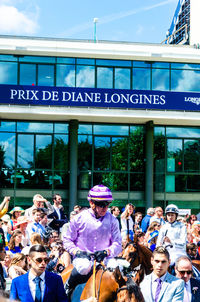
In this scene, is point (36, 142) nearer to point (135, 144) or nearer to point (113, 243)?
point (135, 144)

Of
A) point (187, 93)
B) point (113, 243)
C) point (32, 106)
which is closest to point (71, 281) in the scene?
point (113, 243)

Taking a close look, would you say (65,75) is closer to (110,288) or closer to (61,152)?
(61,152)

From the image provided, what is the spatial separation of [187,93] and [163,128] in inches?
100

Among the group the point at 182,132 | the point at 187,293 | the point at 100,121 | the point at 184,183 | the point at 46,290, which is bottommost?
the point at 187,293

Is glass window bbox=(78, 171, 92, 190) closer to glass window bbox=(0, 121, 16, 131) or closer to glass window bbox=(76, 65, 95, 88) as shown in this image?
glass window bbox=(0, 121, 16, 131)

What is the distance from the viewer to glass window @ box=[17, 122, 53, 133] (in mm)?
24109

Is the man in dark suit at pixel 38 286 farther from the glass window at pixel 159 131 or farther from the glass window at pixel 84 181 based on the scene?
the glass window at pixel 159 131

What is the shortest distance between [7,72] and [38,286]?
67.6 ft

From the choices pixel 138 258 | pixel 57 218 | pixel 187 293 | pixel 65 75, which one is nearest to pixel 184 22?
Answer: pixel 65 75

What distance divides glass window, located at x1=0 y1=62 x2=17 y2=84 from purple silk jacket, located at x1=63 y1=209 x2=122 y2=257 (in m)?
19.3

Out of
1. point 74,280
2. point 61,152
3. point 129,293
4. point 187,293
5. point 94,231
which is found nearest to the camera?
point 129,293

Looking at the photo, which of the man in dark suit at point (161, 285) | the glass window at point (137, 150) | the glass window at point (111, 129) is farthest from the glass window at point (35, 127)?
the man in dark suit at point (161, 285)

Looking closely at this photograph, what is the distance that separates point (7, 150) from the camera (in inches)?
933

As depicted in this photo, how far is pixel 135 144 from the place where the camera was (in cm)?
2495
